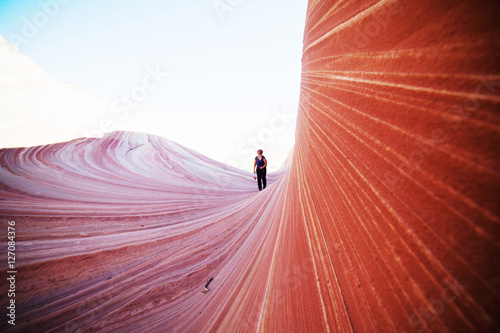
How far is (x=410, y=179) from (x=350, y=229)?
Result: 0.27 meters

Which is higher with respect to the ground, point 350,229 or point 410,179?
point 410,179

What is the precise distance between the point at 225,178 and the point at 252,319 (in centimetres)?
368

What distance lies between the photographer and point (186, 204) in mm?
2611

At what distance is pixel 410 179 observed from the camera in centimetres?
45

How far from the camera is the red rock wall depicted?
12.9 inches

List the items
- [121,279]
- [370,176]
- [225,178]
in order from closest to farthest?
[370,176] < [121,279] < [225,178]

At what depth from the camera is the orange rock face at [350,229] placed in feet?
1.12

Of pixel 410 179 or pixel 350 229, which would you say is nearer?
pixel 410 179

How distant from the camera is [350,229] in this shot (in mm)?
643

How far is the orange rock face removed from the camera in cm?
34

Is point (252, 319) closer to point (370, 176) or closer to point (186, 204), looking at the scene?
point (370, 176)

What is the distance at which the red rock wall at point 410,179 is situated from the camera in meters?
0.33

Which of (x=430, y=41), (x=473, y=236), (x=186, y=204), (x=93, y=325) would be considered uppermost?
(x=430, y=41)

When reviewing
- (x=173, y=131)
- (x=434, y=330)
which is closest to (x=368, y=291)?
(x=434, y=330)
